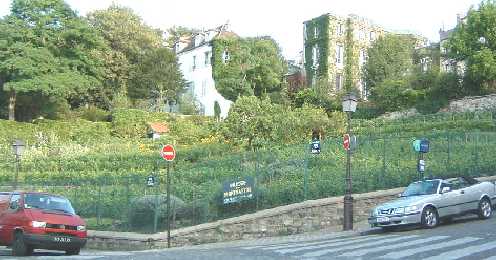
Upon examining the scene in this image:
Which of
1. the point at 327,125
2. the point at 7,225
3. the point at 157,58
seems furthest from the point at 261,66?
the point at 7,225

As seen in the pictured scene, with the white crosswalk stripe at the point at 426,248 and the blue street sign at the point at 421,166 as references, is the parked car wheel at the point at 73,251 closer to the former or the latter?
the white crosswalk stripe at the point at 426,248

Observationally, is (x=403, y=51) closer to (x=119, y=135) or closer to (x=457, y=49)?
(x=457, y=49)

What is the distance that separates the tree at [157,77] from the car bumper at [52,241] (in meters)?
47.3

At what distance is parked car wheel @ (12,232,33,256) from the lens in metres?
15.5

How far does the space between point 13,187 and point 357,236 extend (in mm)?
16810

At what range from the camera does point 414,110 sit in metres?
48.9

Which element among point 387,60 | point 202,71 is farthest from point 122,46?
point 387,60

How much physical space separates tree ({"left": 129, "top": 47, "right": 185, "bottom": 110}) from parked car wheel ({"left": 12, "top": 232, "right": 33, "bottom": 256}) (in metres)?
47.4

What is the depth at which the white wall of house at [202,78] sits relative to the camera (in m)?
67.4

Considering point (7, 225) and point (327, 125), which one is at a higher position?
point (327, 125)

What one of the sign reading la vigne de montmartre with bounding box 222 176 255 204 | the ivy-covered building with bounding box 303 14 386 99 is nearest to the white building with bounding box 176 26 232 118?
the ivy-covered building with bounding box 303 14 386 99

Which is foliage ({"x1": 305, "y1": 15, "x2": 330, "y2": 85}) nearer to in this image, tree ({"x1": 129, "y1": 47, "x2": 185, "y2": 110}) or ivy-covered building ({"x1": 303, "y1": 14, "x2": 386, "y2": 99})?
ivy-covered building ({"x1": 303, "y1": 14, "x2": 386, "y2": 99})

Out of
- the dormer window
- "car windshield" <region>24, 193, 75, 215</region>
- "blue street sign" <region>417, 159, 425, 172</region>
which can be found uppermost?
the dormer window

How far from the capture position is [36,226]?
1544 cm
